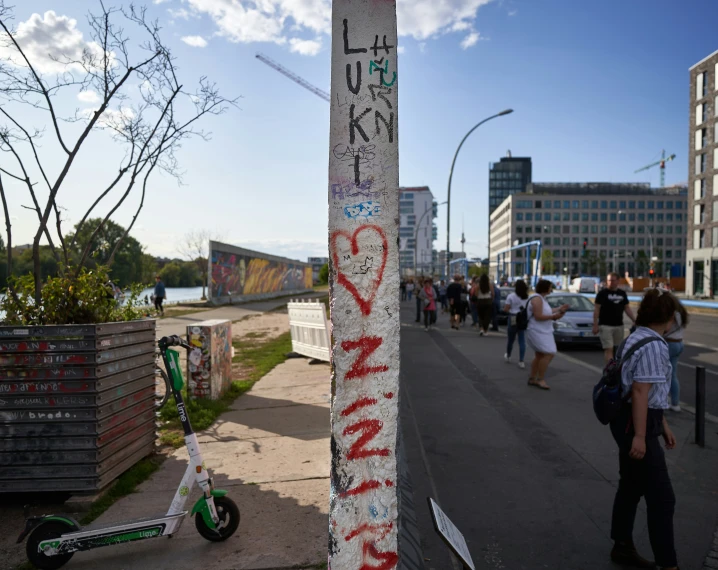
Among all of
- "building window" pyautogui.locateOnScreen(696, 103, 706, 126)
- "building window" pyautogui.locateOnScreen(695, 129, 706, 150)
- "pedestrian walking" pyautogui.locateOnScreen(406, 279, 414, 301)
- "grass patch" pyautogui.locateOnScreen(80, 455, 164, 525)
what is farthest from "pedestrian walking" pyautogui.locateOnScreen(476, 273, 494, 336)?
"building window" pyautogui.locateOnScreen(696, 103, 706, 126)

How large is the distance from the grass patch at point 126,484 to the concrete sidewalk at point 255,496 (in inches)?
2.6

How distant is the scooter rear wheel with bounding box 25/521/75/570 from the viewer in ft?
11.5

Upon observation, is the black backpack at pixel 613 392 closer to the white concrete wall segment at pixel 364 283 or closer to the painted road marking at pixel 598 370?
the white concrete wall segment at pixel 364 283

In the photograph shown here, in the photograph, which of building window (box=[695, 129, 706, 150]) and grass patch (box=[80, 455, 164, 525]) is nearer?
grass patch (box=[80, 455, 164, 525])

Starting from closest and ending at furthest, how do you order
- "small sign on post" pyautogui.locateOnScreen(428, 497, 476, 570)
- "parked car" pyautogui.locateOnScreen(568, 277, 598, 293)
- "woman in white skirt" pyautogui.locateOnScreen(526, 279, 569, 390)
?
"small sign on post" pyautogui.locateOnScreen(428, 497, 476, 570)
"woman in white skirt" pyautogui.locateOnScreen(526, 279, 569, 390)
"parked car" pyautogui.locateOnScreen(568, 277, 598, 293)

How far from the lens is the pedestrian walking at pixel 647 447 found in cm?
354

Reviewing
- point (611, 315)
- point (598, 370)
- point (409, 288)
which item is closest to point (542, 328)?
point (611, 315)

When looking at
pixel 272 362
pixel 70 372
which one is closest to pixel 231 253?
pixel 272 362

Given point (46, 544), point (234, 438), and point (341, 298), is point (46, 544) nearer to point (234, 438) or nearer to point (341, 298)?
point (341, 298)

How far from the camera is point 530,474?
5.49 metres

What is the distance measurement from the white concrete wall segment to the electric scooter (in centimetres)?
152

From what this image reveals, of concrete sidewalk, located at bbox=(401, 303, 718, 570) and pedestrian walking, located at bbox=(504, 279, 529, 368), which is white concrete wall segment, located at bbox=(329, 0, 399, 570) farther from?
pedestrian walking, located at bbox=(504, 279, 529, 368)

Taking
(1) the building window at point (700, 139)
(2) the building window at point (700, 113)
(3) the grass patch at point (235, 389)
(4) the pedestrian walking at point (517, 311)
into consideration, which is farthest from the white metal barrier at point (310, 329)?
(2) the building window at point (700, 113)

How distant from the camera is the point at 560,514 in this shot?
180 inches
